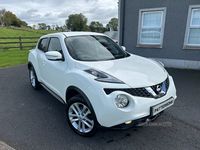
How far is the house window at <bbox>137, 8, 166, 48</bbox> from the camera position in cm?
745

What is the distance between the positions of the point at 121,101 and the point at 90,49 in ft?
4.69

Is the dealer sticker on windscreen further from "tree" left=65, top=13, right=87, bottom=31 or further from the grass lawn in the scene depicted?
"tree" left=65, top=13, right=87, bottom=31

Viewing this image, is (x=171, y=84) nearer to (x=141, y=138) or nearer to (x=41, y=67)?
(x=141, y=138)

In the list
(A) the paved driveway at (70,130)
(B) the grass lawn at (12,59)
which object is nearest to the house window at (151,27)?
(A) the paved driveway at (70,130)

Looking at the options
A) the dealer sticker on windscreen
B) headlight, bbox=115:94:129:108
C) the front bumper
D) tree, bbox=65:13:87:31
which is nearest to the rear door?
the front bumper

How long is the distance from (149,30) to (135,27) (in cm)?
73

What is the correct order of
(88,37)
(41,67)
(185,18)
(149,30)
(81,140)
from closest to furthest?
1. (81,140)
2. (88,37)
3. (41,67)
4. (185,18)
5. (149,30)

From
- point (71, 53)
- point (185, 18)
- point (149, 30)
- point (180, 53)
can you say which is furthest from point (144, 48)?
point (71, 53)

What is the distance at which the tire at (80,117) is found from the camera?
2.47 m

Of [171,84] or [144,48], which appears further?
[144,48]

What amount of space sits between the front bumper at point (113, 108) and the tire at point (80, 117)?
0.30 meters

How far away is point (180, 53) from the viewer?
7.28 m

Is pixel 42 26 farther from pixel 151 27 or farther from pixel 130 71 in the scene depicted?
pixel 130 71

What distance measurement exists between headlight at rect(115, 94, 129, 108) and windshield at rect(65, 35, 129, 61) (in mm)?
1067
